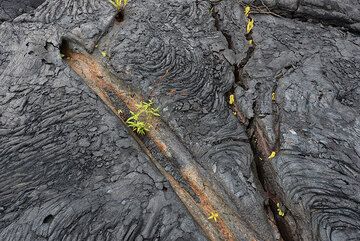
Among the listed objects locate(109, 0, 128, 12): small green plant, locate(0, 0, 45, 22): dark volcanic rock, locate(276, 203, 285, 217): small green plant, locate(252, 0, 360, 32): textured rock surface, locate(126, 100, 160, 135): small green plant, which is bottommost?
locate(276, 203, 285, 217): small green plant

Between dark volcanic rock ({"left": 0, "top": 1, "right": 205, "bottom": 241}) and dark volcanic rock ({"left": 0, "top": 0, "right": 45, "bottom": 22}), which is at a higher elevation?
dark volcanic rock ({"left": 0, "top": 0, "right": 45, "bottom": 22})

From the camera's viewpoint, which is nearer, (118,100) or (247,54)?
(118,100)

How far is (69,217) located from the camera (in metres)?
2.89

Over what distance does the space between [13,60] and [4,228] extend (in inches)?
73.8

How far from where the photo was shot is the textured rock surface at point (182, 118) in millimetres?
2965

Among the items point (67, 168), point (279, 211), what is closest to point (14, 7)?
point (67, 168)

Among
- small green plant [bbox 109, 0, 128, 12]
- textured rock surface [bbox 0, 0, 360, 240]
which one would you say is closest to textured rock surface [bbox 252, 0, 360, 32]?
textured rock surface [bbox 0, 0, 360, 240]

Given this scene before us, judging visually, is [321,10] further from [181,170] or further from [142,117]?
[181,170]

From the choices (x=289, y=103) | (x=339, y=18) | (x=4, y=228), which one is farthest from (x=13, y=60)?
(x=339, y=18)

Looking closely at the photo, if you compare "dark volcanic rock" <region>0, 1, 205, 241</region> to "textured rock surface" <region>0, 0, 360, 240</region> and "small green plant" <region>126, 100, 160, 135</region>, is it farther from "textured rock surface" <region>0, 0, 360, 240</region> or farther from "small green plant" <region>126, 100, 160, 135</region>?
"small green plant" <region>126, 100, 160, 135</region>

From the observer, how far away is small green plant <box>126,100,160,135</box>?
3.50 metres

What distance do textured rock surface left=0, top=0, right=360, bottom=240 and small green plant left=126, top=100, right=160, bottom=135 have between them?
4.2 inches

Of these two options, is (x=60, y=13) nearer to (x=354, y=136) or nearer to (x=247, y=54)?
(x=247, y=54)

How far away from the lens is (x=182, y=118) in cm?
362
